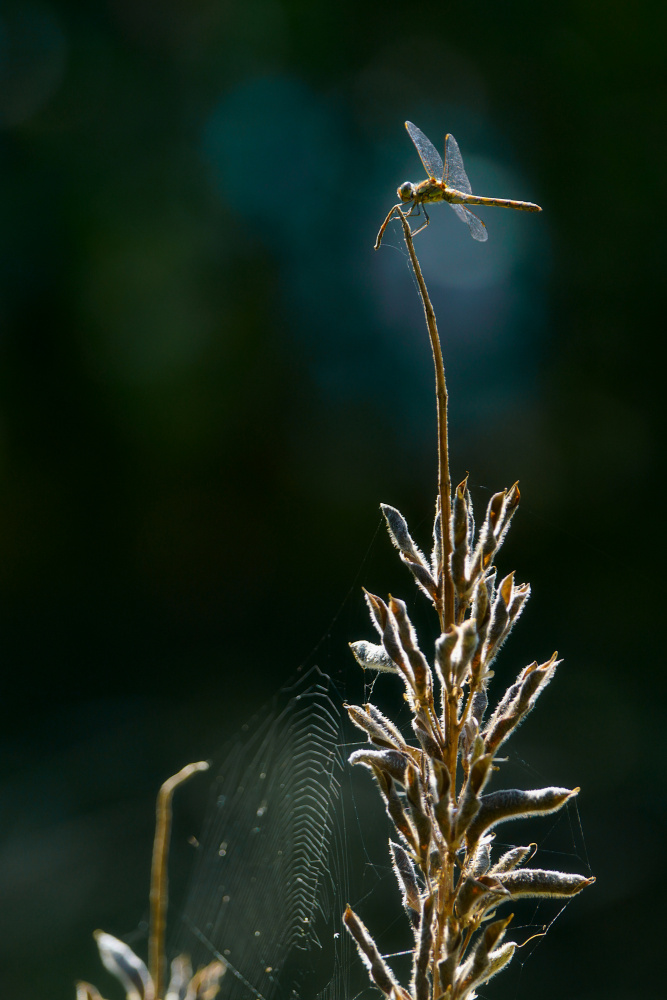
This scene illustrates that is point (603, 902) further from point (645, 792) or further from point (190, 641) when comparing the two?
point (190, 641)

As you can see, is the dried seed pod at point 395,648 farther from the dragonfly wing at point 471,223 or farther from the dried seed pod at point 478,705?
the dragonfly wing at point 471,223

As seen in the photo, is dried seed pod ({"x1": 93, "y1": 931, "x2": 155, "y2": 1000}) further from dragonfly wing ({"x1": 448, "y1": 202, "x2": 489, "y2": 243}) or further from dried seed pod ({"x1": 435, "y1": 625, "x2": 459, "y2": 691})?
dragonfly wing ({"x1": 448, "y1": 202, "x2": 489, "y2": 243})

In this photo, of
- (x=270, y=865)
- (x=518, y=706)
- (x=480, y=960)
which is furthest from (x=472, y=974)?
(x=270, y=865)

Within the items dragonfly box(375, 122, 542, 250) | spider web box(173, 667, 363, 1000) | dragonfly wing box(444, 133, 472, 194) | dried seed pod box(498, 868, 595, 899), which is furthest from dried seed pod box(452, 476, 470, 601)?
spider web box(173, 667, 363, 1000)

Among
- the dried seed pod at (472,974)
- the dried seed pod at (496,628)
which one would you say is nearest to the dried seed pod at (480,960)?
the dried seed pod at (472,974)

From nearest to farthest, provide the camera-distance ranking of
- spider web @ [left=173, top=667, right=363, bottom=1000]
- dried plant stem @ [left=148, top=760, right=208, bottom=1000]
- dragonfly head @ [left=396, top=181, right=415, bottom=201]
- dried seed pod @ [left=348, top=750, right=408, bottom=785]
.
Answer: dried plant stem @ [left=148, top=760, right=208, bottom=1000] → dried seed pod @ [left=348, top=750, right=408, bottom=785] → dragonfly head @ [left=396, top=181, right=415, bottom=201] → spider web @ [left=173, top=667, right=363, bottom=1000]

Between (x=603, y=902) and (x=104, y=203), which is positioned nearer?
(x=603, y=902)

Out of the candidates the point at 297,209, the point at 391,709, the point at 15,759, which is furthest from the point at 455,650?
the point at 297,209
